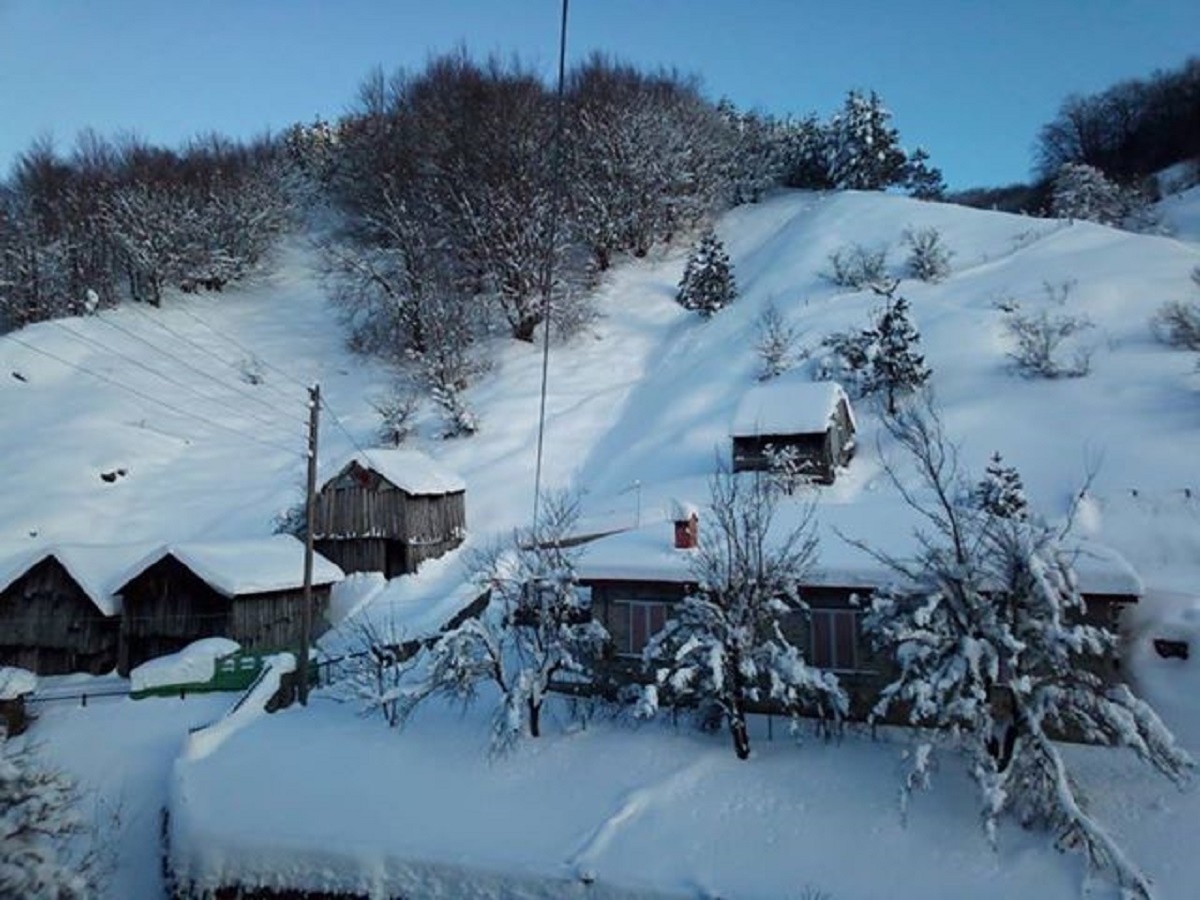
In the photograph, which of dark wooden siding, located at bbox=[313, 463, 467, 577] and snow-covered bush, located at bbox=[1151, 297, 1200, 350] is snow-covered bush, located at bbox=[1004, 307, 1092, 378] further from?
dark wooden siding, located at bbox=[313, 463, 467, 577]

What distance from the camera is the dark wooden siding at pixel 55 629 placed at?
2309 cm

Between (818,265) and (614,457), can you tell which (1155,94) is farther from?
(614,457)

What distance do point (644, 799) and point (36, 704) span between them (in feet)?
56.3

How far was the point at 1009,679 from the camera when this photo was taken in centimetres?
999

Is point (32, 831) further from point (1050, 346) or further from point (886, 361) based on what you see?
point (1050, 346)

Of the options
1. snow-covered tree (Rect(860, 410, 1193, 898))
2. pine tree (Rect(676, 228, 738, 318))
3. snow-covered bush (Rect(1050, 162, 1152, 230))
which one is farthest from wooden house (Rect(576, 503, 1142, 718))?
snow-covered bush (Rect(1050, 162, 1152, 230))

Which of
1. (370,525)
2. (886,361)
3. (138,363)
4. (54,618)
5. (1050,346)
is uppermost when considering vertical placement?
(138,363)

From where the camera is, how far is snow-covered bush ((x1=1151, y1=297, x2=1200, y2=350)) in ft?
92.4

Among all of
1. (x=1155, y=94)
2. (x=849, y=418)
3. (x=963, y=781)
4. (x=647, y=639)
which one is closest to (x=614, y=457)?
(x=849, y=418)

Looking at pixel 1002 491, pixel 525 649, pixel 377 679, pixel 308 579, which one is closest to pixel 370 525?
pixel 308 579

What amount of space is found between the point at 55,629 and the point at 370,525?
9638 mm

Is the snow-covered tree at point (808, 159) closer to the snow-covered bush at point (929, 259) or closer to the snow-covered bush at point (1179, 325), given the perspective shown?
the snow-covered bush at point (929, 259)

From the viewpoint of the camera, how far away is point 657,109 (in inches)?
2195

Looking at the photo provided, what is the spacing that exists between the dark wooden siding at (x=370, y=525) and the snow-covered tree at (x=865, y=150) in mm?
48991
